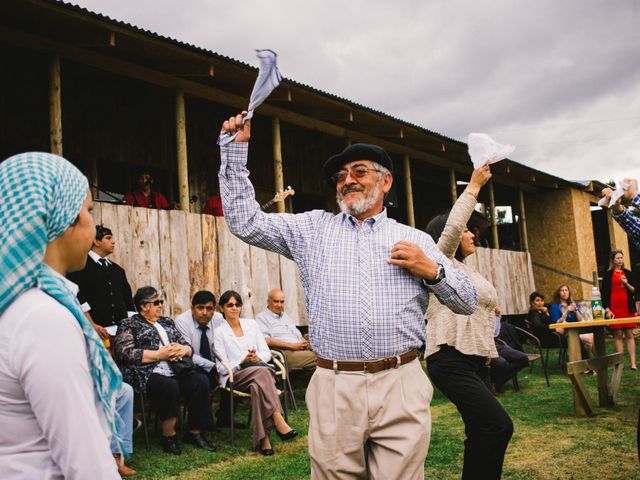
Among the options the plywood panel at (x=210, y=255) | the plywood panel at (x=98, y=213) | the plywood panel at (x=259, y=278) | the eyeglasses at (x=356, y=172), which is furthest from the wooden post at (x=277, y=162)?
the eyeglasses at (x=356, y=172)

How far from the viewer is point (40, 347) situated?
4.57 feet

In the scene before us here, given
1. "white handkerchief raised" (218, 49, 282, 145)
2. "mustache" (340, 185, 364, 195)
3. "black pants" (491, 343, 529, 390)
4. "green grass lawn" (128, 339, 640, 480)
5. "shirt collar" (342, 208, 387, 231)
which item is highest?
"white handkerchief raised" (218, 49, 282, 145)

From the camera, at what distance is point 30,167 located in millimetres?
1489

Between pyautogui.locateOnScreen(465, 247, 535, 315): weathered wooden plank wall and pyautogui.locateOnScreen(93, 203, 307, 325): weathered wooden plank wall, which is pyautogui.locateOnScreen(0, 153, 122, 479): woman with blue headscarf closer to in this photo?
pyautogui.locateOnScreen(93, 203, 307, 325): weathered wooden plank wall

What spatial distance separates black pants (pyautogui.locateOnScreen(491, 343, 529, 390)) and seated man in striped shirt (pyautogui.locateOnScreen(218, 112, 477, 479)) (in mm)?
6419

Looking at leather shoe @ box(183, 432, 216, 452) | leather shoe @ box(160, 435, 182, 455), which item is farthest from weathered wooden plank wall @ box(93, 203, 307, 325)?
leather shoe @ box(160, 435, 182, 455)

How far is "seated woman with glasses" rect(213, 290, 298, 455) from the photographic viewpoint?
626 centimetres

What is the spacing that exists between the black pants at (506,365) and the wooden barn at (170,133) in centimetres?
320

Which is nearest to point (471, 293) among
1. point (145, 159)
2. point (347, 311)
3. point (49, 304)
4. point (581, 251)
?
point (347, 311)

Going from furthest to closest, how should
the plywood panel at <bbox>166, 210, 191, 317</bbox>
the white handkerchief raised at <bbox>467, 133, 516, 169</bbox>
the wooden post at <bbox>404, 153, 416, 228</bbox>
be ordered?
the wooden post at <bbox>404, 153, 416, 228</bbox> → the plywood panel at <bbox>166, 210, 191, 317</bbox> → the white handkerchief raised at <bbox>467, 133, 516, 169</bbox>

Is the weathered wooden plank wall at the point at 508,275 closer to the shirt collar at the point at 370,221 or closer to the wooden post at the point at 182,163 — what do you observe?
the wooden post at the point at 182,163

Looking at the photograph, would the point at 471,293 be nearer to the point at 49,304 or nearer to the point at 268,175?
the point at 49,304

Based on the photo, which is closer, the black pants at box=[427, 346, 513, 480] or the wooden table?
the black pants at box=[427, 346, 513, 480]

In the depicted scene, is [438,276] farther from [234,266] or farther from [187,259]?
[234,266]
